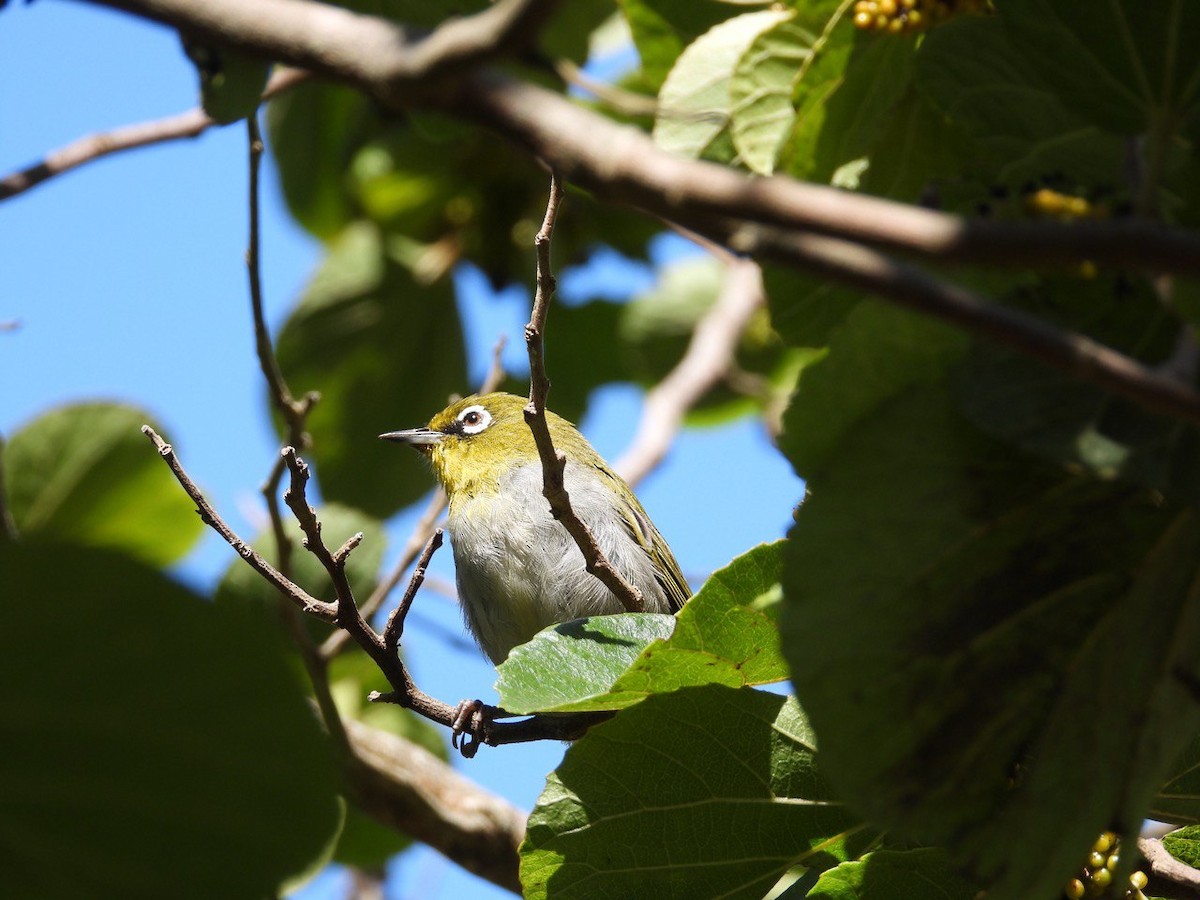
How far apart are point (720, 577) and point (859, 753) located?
29.1 inches

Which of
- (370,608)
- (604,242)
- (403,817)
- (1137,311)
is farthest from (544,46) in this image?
(1137,311)

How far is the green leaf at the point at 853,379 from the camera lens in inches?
71.1

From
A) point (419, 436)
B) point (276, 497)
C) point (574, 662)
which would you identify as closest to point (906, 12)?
point (574, 662)

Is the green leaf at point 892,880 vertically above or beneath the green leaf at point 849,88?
beneath

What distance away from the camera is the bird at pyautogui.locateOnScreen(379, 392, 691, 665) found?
15.5 feet

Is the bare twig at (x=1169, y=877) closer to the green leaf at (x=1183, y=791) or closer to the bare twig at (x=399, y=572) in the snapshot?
the green leaf at (x=1183, y=791)

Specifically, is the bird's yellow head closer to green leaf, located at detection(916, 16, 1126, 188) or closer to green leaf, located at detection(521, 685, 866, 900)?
green leaf, located at detection(521, 685, 866, 900)

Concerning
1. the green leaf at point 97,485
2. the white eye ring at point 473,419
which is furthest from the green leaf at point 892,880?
the white eye ring at point 473,419

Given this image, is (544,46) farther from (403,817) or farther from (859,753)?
(859,753)

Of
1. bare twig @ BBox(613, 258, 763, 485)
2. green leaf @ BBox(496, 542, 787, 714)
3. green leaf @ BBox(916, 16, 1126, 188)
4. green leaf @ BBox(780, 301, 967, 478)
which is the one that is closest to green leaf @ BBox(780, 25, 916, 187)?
green leaf @ BBox(916, 16, 1126, 188)

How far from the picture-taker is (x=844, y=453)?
1.81 m

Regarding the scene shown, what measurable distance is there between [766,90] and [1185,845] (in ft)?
6.67

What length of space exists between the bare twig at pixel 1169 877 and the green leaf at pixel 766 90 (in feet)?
5.79

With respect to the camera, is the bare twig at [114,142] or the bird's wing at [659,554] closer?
the bare twig at [114,142]
